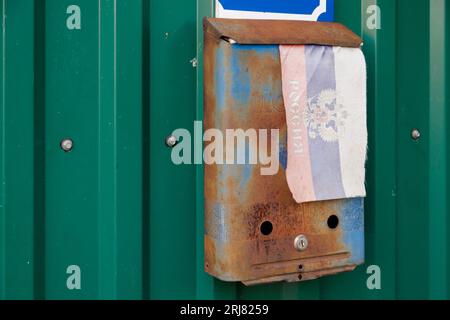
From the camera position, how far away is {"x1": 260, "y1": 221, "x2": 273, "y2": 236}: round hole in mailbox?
1.75 m

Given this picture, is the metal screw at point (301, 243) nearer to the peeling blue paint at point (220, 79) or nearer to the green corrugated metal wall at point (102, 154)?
the green corrugated metal wall at point (102, 154)

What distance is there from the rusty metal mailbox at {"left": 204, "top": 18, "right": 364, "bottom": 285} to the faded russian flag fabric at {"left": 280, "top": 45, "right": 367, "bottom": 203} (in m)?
0.03

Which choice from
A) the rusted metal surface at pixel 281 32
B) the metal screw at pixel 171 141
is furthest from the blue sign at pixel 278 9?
the metal screw at pixel 171 141

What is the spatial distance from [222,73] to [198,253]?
579mm

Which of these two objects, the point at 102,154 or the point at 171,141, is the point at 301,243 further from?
the point at 102,154

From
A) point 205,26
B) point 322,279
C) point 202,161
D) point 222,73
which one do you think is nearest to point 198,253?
point 202,161

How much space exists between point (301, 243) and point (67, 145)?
0.77m

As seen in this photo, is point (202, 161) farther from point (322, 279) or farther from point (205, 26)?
point (322, 279)

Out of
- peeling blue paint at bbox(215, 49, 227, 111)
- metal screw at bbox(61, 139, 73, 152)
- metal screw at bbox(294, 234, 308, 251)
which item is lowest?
metal screw at bbox(294, 234, 308, 251)

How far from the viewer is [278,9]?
6.20 feet

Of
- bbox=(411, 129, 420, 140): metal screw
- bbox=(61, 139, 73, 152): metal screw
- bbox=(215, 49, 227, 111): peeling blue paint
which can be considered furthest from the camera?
bbox=(411, 129, 420, 140): metal screw

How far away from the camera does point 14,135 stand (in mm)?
1754

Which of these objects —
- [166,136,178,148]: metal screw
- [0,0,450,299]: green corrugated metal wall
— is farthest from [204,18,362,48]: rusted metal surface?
[166,136,178,148]: metal screw

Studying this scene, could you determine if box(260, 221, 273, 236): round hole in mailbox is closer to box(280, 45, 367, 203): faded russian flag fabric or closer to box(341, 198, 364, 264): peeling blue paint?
box(280, 45, 367, 203): faded russian flag fabric
